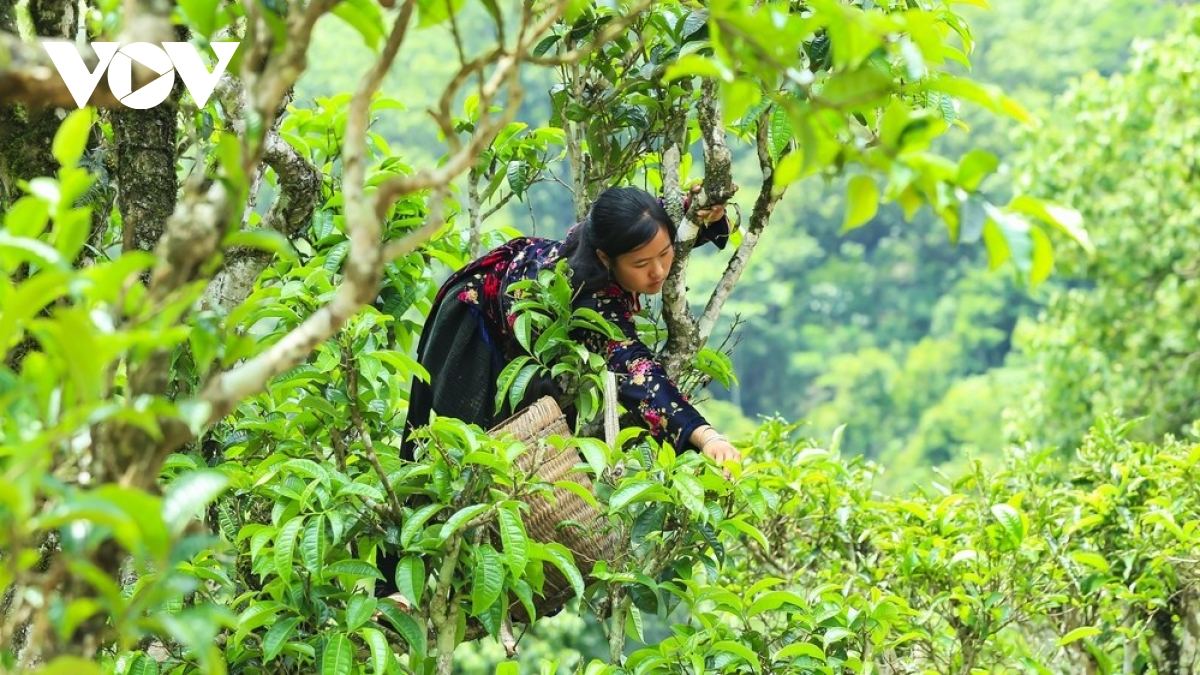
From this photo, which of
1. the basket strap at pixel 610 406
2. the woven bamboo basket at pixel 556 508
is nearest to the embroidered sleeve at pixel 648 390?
the basket strap at pixel 610 406

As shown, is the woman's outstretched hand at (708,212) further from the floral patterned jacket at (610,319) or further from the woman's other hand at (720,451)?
the woman's other hand at (720,451)

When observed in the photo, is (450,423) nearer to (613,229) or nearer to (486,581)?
(486,581)

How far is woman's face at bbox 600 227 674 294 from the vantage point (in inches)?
112

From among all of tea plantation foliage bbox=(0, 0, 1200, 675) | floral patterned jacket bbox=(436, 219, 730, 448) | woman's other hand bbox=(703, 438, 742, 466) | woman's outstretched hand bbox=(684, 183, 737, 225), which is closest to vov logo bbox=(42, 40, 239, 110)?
tea plantation foliage bbox=(0, 0, 1200, 675)

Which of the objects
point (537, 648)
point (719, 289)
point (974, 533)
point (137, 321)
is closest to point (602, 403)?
point (719, 289)

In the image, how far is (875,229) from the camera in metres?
40.0

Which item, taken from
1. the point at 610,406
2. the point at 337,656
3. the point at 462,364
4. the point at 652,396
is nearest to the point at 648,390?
the point at 652,396

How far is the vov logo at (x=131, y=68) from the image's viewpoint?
1596mm

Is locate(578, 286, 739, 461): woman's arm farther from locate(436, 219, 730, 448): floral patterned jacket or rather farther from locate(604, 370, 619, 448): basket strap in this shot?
locate(604, 370, 619, 448): basket strap

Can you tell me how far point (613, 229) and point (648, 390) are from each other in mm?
298

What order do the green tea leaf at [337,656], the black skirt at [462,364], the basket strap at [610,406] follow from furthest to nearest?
the black skirt at [462,364], the basket strap at [610,406], the green tea leaf at [337,656]

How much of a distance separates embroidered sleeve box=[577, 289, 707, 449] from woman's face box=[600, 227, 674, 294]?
0.09 meters

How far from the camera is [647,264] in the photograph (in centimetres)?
287

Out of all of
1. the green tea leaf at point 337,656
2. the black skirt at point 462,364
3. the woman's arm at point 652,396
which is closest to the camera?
the green tea leaf at point 337,656
